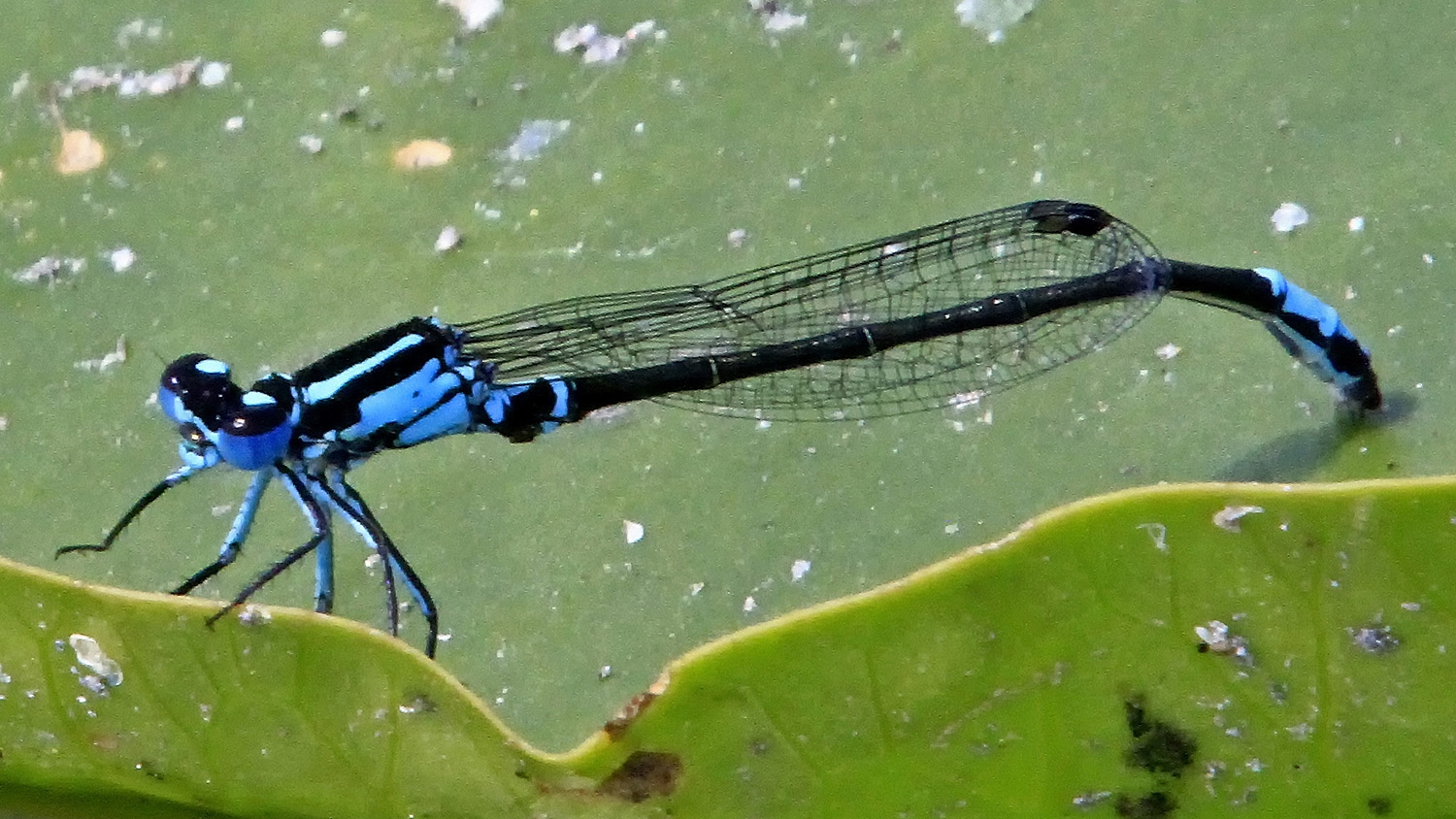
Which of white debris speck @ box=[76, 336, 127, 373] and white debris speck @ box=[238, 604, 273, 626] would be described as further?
white debris speck @ box=[76, 336, 127, 373]

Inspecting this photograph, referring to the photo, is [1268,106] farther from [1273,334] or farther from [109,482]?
[109,482]

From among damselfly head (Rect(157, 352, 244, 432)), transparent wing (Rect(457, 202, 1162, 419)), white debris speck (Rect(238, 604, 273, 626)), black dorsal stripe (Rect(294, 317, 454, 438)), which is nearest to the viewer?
white debris speck (Rect(238, 604, 273, 626))

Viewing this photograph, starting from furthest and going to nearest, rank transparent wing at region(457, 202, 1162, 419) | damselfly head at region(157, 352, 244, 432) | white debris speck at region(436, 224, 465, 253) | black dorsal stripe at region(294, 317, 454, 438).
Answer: white debris speck at region(436, 224, 465, 253)
transparent wing at region(457, 202, 1162, 419)
black dorsal stripe at region(294, 317, 454, 438)
damselfly head at region(157, 352, 244, 432)

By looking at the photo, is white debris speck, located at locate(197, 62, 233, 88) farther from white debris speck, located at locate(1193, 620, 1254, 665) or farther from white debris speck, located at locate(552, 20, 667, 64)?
white debris speck, located at locate(1193, 620, 1254, 665)

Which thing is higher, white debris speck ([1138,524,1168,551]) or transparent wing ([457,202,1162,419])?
transparent wing ([457,202,1162,419])

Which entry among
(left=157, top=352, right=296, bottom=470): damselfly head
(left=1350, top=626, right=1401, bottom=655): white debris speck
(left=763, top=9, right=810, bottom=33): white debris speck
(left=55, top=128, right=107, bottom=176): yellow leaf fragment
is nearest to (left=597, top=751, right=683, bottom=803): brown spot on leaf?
(left=1350, top=626, right=1401, bottom=655): white debris speck

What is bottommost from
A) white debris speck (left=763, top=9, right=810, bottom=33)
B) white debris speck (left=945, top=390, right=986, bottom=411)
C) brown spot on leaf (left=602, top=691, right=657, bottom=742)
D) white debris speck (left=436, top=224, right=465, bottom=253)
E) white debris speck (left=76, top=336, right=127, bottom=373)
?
brown spot on leaf (left=602, top=691, right=657, bottom=742)

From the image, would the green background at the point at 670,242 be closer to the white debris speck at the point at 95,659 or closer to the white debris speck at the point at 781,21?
the white debris speck at the point at 781,21

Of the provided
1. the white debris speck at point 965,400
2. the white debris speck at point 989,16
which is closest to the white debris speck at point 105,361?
the white debris speck at point 965,400
